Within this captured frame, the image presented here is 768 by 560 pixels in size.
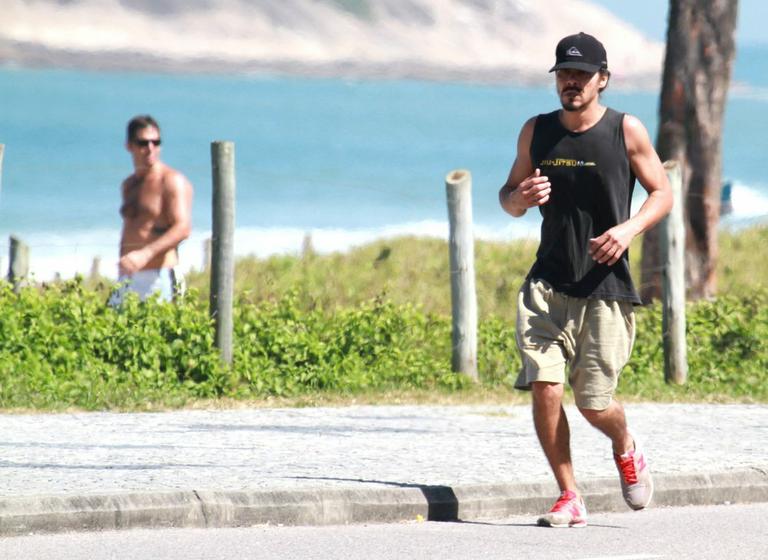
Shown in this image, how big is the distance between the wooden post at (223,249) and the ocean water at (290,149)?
1456mm

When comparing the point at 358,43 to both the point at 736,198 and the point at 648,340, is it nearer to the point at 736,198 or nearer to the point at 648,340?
the point at 736,198

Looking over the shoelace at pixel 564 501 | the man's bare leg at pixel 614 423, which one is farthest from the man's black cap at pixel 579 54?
the shoelace at pixel 564 501

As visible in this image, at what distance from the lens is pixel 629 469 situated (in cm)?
776

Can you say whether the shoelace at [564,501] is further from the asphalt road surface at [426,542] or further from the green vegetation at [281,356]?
the green vegetation at [281,356]

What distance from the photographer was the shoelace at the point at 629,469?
7.75 m

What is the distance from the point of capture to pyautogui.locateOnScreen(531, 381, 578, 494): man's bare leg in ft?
24.6

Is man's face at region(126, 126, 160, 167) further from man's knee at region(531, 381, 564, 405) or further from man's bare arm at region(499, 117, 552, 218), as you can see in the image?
man's knee at region(531, 381, 564, 405)

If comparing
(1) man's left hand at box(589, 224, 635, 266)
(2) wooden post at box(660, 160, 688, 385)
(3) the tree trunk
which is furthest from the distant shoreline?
(1) man's left hand at box(589, 224, 635, 266)

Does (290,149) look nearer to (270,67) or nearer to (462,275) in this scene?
(270,67)

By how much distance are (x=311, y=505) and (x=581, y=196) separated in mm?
1788

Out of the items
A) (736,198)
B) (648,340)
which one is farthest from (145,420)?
(736,198)

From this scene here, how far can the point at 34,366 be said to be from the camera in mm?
11273

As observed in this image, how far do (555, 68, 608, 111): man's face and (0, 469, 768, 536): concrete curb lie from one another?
1869 mm

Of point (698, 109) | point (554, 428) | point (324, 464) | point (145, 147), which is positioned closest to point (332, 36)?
point (698, 109)
